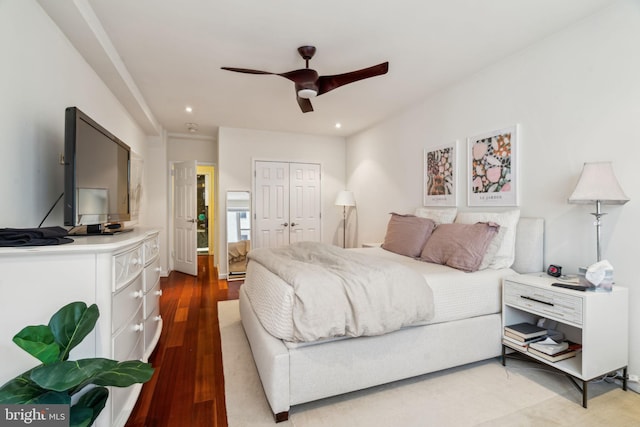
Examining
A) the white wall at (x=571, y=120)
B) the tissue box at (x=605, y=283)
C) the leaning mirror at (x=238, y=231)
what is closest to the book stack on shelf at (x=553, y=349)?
the white wall at (x=571, y=120)

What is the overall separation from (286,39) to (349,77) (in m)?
0.59

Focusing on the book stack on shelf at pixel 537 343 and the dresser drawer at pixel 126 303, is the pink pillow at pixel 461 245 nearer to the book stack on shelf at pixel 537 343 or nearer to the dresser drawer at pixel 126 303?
the book stack on shelf at pixel 537 343

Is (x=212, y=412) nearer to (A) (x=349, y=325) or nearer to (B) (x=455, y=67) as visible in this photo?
(A) (x=349, y=325)

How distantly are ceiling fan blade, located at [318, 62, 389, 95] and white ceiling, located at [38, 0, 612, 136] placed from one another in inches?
10.6

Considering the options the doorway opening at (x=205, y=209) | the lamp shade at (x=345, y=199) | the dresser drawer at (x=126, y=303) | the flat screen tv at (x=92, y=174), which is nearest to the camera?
the dresser drawer at (x=126, y=303)

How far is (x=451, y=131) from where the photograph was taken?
11.1ft

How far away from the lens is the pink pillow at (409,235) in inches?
124

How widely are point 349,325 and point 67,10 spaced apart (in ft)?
8.44

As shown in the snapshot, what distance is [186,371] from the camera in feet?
7.35

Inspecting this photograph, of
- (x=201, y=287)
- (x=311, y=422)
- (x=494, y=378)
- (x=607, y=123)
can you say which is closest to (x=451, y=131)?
(x=607, y=123)

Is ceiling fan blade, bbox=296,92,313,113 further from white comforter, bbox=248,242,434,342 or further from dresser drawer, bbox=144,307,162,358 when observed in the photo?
dresser drawer, bbox=144,307,162,358

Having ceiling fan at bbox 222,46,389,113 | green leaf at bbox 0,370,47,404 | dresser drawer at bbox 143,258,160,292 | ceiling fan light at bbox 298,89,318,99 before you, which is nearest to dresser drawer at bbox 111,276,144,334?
dresser drawer at bbox 143,258,160,292

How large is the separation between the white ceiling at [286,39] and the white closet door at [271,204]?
5.88 feet

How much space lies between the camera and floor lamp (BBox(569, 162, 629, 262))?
1927 millimetres
